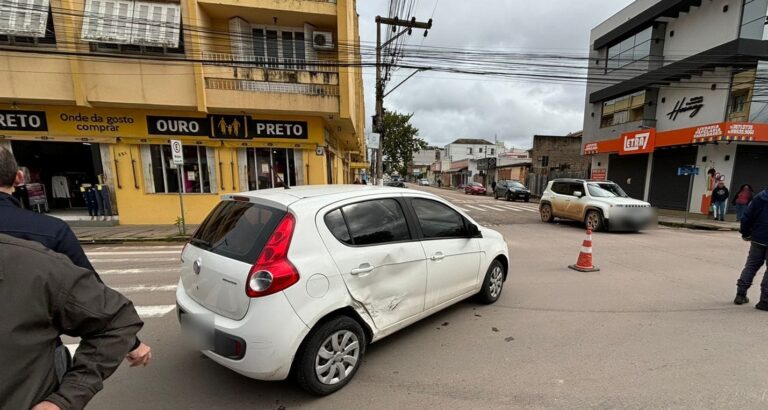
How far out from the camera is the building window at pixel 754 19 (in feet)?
43.8

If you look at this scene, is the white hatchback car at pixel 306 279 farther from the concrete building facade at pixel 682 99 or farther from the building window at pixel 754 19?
the building window at pixel 754 19

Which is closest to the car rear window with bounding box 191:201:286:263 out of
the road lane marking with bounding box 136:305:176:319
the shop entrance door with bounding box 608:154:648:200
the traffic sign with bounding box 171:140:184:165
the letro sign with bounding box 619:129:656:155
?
the road lane marking with bounding box 136:305:176:319

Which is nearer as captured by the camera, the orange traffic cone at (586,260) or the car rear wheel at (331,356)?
the car rear wheel at (331,356)

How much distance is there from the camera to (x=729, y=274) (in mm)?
5785

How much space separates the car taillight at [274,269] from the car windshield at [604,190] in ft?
36.3

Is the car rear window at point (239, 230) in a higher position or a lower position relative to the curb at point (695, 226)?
higher

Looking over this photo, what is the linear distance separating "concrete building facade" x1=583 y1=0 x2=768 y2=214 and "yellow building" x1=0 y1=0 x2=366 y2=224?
35.8 ft

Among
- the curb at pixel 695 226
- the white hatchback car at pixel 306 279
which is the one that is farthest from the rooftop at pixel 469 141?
the white hatchback car at pixel 306 279

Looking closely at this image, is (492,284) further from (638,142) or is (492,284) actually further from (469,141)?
(469,141)

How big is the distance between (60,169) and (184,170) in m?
6.14

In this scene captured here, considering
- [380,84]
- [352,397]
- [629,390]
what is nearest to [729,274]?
[629,390]

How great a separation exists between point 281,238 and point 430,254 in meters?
1.56

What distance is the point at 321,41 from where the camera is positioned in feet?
37.8

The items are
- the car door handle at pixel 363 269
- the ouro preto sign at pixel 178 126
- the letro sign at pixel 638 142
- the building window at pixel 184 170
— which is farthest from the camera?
the letro sign at pixel 638 142
